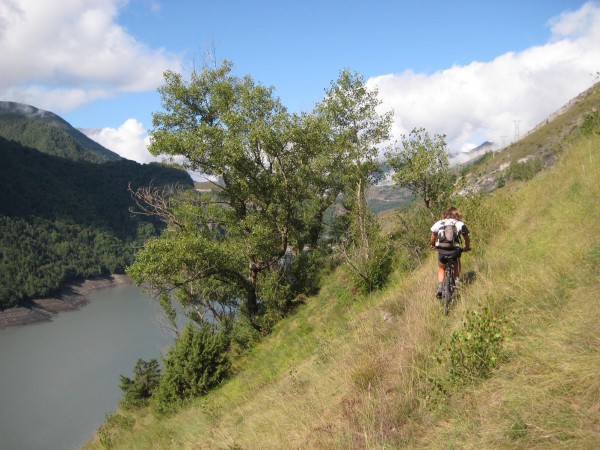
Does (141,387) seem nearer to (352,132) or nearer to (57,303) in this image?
(352,132)

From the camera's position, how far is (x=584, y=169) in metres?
9.11

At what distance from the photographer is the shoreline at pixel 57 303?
3708 inches

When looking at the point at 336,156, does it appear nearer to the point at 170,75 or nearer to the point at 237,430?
the point at 170,75

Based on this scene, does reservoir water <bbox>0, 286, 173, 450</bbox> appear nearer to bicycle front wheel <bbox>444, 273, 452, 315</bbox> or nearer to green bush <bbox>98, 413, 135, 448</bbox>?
green bush <bbox>98, 413, 135, 448</bbox>

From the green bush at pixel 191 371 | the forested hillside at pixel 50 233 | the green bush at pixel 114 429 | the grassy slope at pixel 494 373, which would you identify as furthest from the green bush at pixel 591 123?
the forested hillside at pixel 50 233

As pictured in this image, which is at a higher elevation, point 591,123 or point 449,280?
point 591,123

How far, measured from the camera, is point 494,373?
4.37m

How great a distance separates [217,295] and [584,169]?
2064 centimetres

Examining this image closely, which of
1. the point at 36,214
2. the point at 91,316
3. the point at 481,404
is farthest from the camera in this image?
the point at 36,214

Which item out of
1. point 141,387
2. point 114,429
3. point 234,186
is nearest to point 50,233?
point 141,387

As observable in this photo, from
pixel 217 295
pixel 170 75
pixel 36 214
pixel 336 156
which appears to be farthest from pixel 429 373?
pixel 36 214

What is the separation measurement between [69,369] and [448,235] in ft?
226

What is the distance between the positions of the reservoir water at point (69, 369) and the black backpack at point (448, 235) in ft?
89.0

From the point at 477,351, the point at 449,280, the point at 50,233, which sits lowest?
the point at 477,351
